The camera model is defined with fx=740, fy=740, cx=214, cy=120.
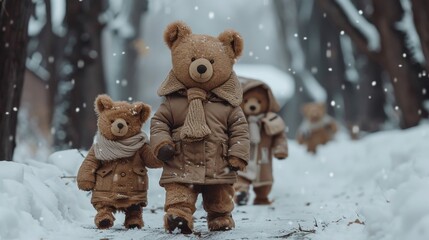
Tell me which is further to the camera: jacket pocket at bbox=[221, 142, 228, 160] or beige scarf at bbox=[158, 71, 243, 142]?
jacket pocket at bbox=[221, 142, 228, 160]

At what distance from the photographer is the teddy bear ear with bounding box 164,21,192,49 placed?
19.9 feet

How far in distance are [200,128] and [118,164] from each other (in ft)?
2.65

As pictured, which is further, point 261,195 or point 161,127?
point 261,195

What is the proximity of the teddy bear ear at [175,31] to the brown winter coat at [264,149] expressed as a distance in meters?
2.71

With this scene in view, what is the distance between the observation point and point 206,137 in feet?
19.1

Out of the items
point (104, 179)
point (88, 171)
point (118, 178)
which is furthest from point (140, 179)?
point (88, 171)

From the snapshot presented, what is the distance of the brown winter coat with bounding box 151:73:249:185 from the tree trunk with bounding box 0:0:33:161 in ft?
6.39

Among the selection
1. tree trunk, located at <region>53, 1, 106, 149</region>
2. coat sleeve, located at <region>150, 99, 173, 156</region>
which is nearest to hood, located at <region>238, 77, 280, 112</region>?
coat sleeve, located at <region>150, 99, 173, 156</region>

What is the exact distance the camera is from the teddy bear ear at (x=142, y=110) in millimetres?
6102

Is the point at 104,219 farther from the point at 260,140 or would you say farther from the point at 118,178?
the point at 260,140

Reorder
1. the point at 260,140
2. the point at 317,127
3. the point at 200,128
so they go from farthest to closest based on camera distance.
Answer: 1. the point at 317,127
2. the point at 260,140
3. the point at 200,128

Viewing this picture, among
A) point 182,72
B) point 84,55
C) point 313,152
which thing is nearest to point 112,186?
point 182,72

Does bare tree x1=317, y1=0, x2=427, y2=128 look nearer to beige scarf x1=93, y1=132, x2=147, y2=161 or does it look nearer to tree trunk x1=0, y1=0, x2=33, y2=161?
tree trunk x1=0, y1=0, x2=33, y2=161

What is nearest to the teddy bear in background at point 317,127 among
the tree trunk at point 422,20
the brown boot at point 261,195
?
the tree trunk at point 422,20
